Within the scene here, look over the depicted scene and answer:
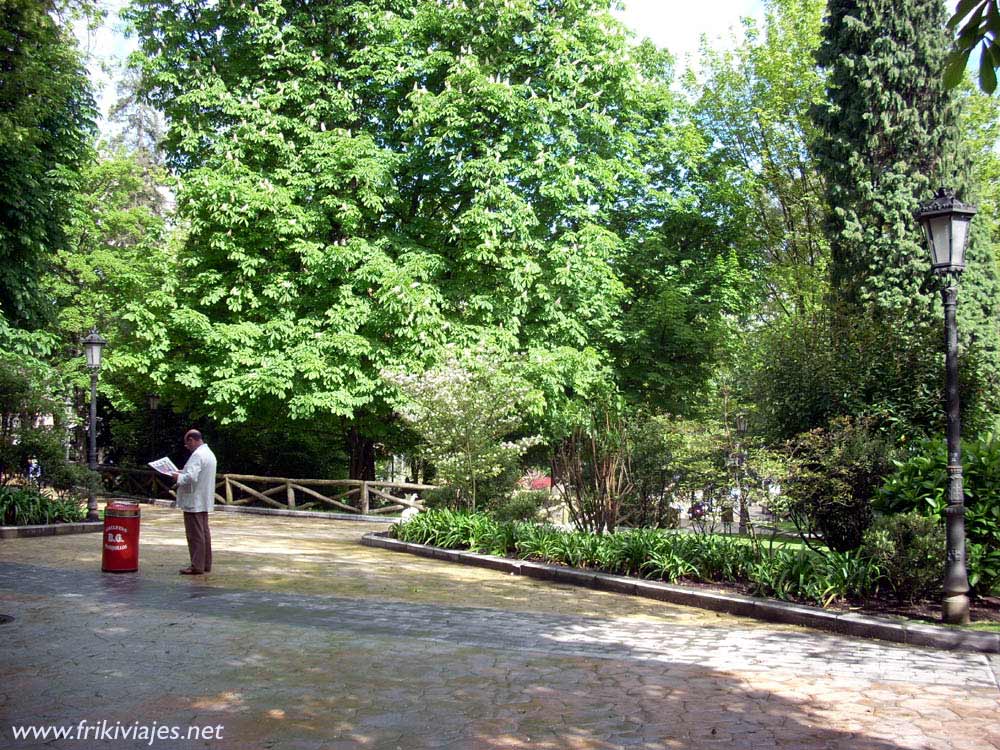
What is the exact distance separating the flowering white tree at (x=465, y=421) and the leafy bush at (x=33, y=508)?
6.87 meters

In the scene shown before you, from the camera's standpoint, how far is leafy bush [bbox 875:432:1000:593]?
30.7 ft

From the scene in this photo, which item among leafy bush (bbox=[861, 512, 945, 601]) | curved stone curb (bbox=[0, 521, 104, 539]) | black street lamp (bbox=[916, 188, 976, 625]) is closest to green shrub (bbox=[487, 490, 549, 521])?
leafy bush (bbox=[861, 512, 945, 601])

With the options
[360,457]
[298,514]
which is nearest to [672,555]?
[298,514]

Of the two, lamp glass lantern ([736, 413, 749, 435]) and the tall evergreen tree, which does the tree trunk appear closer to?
the tall evergreen tree

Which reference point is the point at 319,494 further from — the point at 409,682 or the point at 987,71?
the point at 987,71

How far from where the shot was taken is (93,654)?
6.62 metres

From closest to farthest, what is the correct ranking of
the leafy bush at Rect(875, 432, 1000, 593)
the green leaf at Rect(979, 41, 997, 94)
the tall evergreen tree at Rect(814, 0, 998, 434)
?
1. the green leaf at Rect(979, 41, 997, 94)
2. the leafy bush at Rect(875, 432, 1000, 593)
3. the tall evergreen tree at Rect(814, 0, 998, 434)

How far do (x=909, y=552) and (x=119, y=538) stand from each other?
375 inches

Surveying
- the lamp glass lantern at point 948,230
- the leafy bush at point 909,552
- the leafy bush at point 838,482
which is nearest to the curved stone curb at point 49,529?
the leafy bush at point 838,482

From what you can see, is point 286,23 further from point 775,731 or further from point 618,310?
point 775,731

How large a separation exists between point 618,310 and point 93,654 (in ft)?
62.3

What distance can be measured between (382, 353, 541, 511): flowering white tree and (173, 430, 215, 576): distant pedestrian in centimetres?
573

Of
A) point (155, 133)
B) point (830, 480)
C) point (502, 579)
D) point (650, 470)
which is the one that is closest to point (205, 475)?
point (502, 579)

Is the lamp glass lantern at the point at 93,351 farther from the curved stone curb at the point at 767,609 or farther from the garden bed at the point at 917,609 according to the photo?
the garden bed at the point at 917,609
